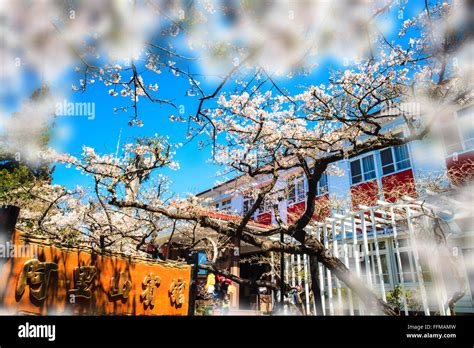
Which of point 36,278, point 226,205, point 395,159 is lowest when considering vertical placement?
point 36,278

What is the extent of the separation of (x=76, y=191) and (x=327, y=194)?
12.0 m

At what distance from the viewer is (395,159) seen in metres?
12.9

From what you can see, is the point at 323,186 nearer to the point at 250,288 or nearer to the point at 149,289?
the point at 250,288

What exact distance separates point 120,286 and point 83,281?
0.35 m

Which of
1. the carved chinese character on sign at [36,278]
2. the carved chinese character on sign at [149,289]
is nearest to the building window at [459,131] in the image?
the carved chinese character on sign at [149,289]

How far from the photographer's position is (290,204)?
1725cm

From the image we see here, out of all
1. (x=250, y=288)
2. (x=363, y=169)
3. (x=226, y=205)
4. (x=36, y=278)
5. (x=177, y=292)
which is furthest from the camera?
(x=226, y=205)

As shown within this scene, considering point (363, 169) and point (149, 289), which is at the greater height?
point (363, 169)

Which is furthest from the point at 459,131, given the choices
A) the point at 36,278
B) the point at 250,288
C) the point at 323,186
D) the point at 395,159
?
the point at 36,278

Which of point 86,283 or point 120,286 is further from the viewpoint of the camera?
point 120,286

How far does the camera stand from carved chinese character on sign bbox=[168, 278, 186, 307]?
302 cm

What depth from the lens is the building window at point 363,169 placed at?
1391 cm
